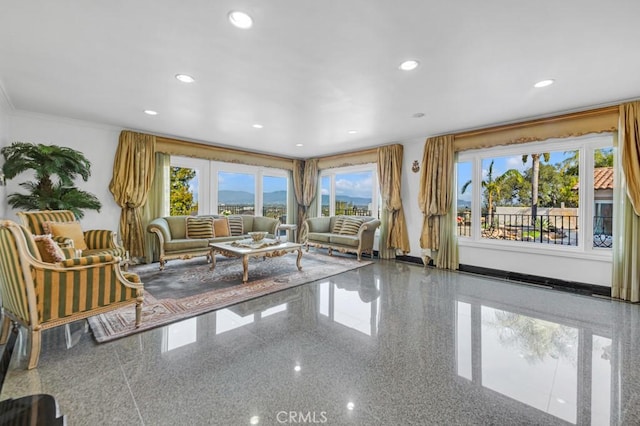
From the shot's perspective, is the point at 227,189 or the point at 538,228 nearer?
the point at 538,228

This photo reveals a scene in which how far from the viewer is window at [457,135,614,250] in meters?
3.70

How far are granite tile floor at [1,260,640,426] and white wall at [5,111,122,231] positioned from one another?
274 cm

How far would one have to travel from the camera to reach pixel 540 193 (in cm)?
426

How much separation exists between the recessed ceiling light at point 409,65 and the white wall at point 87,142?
4828 mm

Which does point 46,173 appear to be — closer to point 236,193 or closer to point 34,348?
point 34,348

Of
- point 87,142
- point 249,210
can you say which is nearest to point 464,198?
point 249,210

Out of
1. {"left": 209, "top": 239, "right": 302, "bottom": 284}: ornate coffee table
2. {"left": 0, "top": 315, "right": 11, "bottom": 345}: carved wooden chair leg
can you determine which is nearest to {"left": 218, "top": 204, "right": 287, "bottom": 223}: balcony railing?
{"left": 209, "top": 239, "right": 302, "bottom": 284}: ornate coffee table

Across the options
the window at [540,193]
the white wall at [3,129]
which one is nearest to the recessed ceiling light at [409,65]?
the window at [540,193]

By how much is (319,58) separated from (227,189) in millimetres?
4540

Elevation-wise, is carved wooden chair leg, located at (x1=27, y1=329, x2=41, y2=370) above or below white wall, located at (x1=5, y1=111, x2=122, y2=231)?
below

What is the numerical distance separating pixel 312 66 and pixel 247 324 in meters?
2.55

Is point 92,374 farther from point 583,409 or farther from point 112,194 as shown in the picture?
point 112,194

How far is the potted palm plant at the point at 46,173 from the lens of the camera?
3406mm

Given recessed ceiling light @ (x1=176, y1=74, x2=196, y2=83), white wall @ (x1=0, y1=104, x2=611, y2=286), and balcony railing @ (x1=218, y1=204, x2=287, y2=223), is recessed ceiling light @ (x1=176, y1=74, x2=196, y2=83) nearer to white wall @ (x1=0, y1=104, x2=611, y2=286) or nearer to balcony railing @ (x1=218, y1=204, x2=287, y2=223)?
white wall @ (x1=0, y1=104, x2=611, y2=286)
